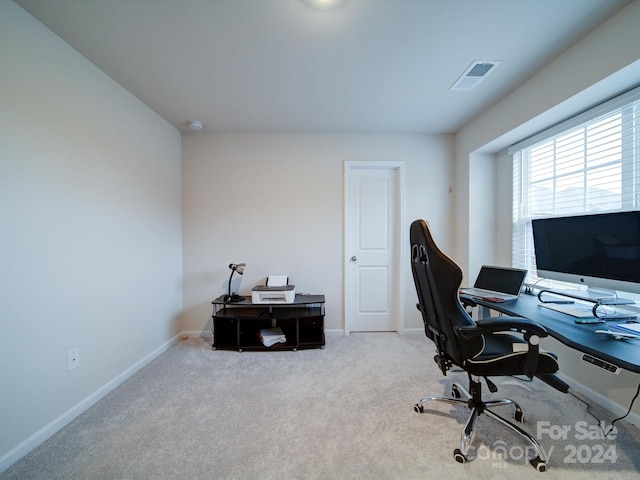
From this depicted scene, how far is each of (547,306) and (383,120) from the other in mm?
2233

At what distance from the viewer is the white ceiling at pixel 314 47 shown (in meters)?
1.42

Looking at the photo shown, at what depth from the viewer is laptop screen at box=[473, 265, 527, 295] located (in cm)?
204

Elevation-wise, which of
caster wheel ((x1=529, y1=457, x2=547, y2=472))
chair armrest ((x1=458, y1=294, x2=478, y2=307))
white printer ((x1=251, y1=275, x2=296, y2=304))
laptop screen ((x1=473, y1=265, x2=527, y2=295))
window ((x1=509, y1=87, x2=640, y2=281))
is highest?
window ((x1=509, y1=87, x2=640, y2=281))

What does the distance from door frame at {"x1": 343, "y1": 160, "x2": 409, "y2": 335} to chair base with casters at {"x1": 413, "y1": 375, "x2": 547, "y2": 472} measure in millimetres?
1346

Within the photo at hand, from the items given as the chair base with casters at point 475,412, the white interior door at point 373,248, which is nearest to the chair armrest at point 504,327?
the chair base with casters at point 475,412

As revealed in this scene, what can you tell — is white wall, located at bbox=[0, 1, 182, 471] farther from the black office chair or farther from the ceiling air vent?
the ceiling air vent

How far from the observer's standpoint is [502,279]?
7.12ft

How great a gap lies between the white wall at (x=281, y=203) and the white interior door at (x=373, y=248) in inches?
6.7

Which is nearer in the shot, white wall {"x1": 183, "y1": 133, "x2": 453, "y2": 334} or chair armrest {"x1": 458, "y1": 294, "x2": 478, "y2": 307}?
chair armrest {"x1": 458, "y1": 294, "x2": 478, "y2": 307}

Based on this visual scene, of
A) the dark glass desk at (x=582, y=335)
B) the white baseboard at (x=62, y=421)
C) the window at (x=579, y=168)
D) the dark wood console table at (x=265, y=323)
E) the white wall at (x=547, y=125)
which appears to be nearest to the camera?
the dark glass desk at (x=582, y=335)

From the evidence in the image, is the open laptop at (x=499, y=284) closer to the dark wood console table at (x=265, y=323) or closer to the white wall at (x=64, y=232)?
the dark wood console table at (x=265, y=323)

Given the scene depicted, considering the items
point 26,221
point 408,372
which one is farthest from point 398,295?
point 26,221

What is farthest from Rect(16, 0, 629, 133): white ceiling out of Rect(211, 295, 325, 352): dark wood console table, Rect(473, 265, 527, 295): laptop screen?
Rect(211, 295, 325, 352): dark wood console table

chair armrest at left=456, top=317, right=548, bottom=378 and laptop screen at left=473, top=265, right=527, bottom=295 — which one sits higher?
laptop screen at left=473, top=265, right=527, bottom=295
